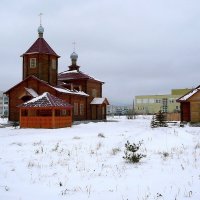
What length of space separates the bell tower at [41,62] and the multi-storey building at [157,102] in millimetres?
63639

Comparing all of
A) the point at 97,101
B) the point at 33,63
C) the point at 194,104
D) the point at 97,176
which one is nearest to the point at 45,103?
the point at 33,63

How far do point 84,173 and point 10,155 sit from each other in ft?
11.5

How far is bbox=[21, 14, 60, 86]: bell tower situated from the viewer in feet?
103

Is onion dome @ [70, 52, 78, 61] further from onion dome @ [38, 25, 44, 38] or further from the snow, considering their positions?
onion dome @ [38, 25, 44, 38]

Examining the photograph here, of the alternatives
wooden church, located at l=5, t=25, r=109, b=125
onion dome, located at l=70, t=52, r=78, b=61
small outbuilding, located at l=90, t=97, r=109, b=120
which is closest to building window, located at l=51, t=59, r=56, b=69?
wooden church, located at l=5, t=25, r=109, b=125

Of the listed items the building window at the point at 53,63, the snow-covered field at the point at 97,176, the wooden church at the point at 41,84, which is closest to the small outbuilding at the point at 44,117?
the wooden church at the point at 41,84

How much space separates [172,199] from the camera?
569 centimetres

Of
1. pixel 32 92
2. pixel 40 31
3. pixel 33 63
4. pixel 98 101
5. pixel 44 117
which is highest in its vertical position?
pixel 40 31

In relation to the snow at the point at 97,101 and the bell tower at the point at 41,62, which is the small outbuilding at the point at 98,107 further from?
the bell tower at the point at 41,62

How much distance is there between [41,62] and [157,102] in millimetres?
69018

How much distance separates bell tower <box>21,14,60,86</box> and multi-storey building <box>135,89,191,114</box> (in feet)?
209

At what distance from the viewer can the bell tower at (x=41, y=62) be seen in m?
31.5

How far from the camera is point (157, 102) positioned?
96500 mm

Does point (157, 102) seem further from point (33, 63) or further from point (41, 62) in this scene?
point (33, 63)
